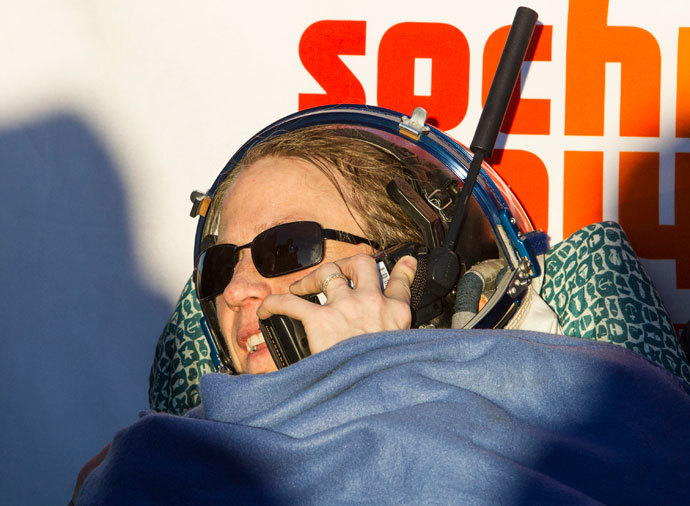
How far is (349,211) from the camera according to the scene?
49.0 inches

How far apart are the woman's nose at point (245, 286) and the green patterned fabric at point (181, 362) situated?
292 millimetres

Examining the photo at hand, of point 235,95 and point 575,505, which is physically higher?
point 235,95

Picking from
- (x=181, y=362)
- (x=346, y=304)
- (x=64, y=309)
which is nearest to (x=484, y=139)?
(x=346, y=304)

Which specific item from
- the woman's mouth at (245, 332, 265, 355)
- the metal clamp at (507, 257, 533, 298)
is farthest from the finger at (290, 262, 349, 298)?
the metal clamp at (507, 257, 533, 298)

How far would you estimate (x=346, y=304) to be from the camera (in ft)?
3.50

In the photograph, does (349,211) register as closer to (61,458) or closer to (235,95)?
(235,95)

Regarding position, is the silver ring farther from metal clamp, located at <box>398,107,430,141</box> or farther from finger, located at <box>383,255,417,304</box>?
metal clamp, located at <box>398,107,430,141</box>

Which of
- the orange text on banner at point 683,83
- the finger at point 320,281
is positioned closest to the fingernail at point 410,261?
the finger at point 320,281

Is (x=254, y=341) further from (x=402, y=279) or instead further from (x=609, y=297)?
(x=609, y=297)

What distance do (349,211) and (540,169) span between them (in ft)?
2.07

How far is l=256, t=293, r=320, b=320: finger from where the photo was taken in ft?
3.52

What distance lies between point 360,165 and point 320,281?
0.95ft

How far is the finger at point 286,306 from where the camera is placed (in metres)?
1.07

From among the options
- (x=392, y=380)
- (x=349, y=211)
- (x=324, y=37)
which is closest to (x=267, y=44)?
(x=324, y=37)
